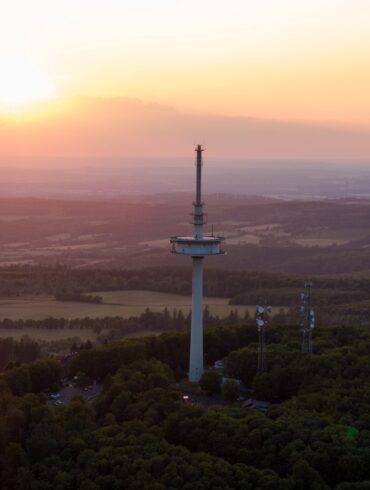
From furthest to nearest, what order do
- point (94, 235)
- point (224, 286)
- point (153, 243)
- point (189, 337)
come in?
point (94, 235)
point (153, 243)
point (224, 286)
point (189, 337)

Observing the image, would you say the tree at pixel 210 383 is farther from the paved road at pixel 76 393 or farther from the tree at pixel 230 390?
the paved road at pixel 76 393

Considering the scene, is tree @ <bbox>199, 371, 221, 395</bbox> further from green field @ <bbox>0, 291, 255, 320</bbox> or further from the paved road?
green field @ <bbox>0, 291, 255, 320</bbox>

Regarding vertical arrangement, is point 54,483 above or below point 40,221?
below

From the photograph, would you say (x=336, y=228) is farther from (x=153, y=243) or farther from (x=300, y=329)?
(x=300, y=329)

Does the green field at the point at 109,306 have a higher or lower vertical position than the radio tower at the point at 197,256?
lower

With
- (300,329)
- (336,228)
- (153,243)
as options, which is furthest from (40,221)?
(300,329)

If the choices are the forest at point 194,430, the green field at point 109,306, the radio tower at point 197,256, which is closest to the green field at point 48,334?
the green field at point 109,306
